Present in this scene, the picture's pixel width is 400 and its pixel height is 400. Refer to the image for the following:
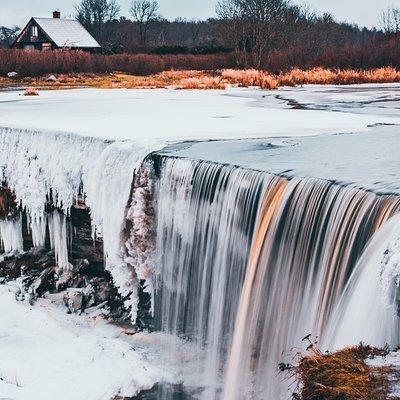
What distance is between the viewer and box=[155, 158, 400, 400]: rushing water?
575cm

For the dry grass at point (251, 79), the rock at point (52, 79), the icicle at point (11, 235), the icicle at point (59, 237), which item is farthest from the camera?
the rock at point (52, 79)

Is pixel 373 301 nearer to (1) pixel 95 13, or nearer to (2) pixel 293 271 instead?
(2) pixel 293 271

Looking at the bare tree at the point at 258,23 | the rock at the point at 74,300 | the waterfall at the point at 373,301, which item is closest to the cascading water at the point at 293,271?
the waterfall at the point at 373,301

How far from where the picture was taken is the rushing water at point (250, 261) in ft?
18.9

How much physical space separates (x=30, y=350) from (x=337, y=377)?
4540 millimetres

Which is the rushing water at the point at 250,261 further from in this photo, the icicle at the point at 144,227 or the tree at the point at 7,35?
the tree at the point at 7,35

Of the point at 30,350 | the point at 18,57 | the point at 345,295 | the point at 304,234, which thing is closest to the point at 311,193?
the point at 304,234

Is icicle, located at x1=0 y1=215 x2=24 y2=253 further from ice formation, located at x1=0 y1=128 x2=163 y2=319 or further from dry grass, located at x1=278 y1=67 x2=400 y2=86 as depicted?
dry grass, located at x1=278 y1=67 x2=400 y2=86

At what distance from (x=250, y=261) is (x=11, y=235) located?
538 centimetres

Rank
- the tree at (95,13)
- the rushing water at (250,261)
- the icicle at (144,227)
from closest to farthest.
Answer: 1. the rushing water at (250,261)
2. the icicle at (144,227)
3. the tree at (95,13)

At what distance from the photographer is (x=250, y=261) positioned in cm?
665

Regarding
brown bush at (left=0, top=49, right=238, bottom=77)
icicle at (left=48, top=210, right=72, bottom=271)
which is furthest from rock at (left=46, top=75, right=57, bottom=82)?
icicle at (left=48, top=210, right=72, bottom=271)

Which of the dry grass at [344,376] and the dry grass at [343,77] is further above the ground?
the dry grass at [343,77]

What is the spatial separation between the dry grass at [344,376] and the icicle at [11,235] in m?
7.23
